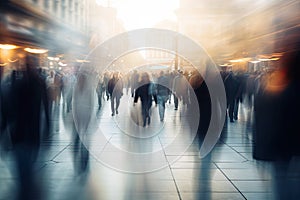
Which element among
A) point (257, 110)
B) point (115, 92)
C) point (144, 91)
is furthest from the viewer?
point (115, 92)

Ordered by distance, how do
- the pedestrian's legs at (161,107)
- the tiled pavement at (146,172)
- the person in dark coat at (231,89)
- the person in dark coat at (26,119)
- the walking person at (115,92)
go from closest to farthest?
the tiled pavement at (146,172)
the person in dark coat at (26,119)
the person in dark coat at (231,89)
the pedestrian's legs at (161,107)
the walking person at (115,92)

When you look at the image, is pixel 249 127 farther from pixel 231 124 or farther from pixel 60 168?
pixel 60 168

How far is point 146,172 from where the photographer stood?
6.05m

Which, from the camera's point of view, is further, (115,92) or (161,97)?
(115,92)

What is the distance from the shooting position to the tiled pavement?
4.92 metres

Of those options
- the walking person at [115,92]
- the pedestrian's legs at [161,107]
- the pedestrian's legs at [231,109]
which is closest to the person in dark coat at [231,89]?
the pedestrian's legs at [231,109]

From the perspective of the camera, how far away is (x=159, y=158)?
7102mm

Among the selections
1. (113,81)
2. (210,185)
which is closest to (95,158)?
(210,185)

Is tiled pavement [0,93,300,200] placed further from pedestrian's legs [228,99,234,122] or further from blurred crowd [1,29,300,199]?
pedestrian's legs [228,99,234,122]

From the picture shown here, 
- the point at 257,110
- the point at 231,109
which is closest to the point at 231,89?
the point at 231,109

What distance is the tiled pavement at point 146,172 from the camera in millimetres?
4922

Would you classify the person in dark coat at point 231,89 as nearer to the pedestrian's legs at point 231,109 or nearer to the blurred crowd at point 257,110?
the pedestrian's legs at point 231,109

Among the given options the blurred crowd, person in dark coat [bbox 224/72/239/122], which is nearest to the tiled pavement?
the blurred crowd

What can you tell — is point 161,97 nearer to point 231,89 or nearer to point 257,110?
point 231,89
